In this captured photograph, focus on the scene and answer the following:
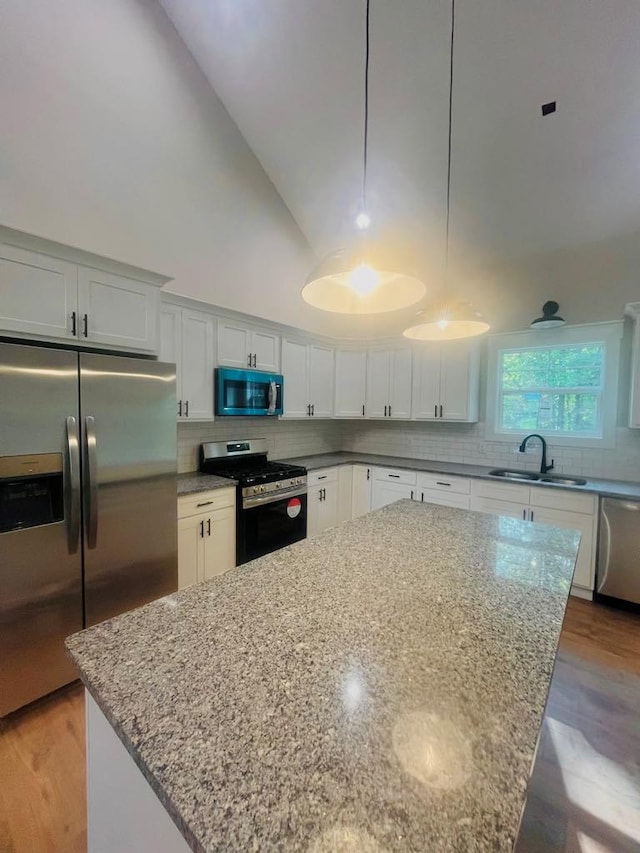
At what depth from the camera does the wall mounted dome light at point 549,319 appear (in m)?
3.19

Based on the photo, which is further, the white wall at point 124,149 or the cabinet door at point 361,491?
the cabinet door at point 361,491

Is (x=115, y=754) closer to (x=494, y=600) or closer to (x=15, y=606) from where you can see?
(x=494, y=600)

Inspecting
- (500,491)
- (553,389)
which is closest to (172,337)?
(500,491)

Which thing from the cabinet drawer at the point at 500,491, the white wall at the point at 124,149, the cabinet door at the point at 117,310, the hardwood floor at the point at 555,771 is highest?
the white wall at the point at 124,149

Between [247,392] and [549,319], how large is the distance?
280 cm

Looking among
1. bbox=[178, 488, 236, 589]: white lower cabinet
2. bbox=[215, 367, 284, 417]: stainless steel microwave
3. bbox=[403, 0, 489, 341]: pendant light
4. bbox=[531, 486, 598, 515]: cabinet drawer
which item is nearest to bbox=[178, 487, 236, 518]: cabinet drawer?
bbox=[178, 488, 236, 589]: white lower cabinet

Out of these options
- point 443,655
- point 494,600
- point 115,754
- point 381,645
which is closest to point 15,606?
point 115,754

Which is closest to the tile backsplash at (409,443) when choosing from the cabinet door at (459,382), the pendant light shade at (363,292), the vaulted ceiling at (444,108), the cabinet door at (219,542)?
the cabinet door at (459,382)

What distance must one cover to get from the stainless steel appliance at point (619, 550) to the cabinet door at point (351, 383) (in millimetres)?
2540

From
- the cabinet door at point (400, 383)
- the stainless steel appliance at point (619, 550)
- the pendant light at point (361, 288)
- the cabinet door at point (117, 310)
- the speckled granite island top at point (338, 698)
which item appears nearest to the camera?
the speckled granite island top at point (338, 698)

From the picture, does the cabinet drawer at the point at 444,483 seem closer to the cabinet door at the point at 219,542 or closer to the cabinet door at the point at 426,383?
the cabinet door at the point at 426,383

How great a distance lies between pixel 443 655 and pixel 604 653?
7.40 feet

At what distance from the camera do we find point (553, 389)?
11.4 ft

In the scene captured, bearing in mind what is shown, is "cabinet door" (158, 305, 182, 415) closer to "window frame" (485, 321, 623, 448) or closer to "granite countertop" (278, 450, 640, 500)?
"granite countertop" (278, 450, 640, 500)
